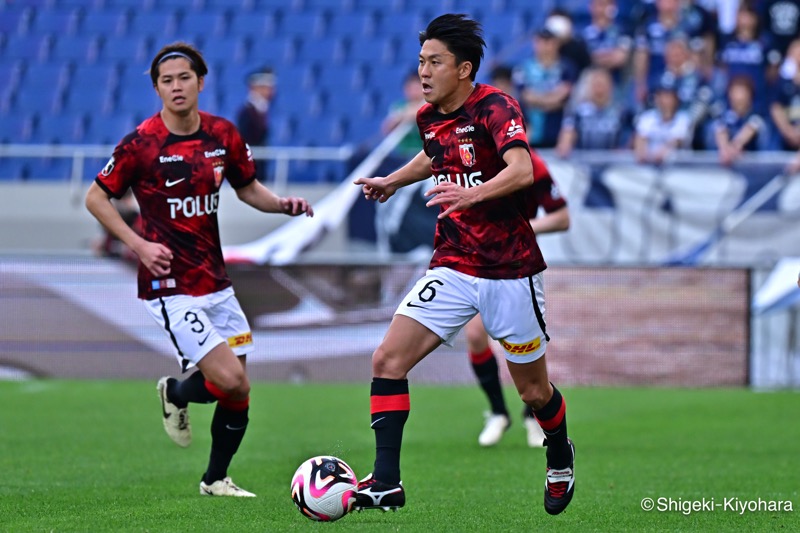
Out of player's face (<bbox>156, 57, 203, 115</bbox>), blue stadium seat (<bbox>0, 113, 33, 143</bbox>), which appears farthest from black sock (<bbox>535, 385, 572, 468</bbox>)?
blue stadium seat (<bbox>0, 113, 33, 143</bbox>)

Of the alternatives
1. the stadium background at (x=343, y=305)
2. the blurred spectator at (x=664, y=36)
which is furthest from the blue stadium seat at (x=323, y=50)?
the blurred spectator at (x=664, y=36)

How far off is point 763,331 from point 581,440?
16.1ft

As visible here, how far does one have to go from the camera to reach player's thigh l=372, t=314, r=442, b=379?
5.73 m

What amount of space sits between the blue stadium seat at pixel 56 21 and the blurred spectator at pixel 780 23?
36.7 feet

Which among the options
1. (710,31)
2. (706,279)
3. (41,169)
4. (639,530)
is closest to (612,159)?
(706,279)

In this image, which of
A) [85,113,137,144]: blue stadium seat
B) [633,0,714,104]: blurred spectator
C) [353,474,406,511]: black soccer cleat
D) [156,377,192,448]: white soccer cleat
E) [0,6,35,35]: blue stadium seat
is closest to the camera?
[353,474,406,511]: black soccer cleat

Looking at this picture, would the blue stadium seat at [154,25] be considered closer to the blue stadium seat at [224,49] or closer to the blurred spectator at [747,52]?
the blue stadium seat at [224,49]

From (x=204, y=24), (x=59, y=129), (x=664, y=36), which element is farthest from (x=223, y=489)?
(x=204, y=24)

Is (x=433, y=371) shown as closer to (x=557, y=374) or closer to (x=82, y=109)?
(x=557, y=374)

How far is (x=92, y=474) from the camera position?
770 cm

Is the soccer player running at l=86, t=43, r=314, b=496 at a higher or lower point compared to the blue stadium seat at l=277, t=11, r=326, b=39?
lower

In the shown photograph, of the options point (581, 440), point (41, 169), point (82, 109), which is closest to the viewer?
point (581, 440)

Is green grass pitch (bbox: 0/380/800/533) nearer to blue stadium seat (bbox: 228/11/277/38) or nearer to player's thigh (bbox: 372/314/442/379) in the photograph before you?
player's thigh (bbox: 372/314/442/379)

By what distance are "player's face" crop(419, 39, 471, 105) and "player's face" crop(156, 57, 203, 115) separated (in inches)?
62.2
